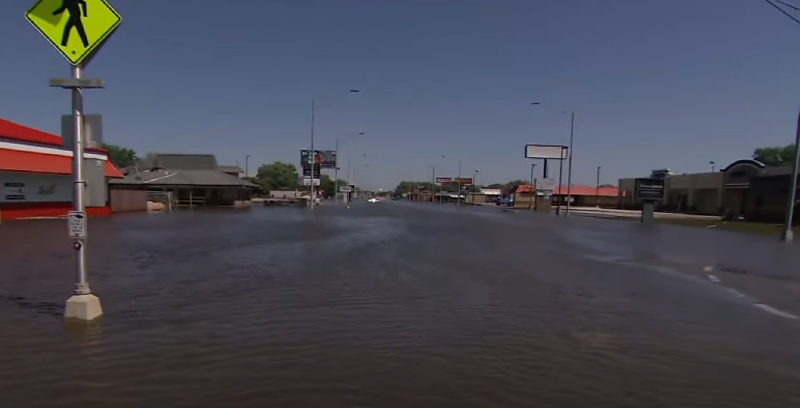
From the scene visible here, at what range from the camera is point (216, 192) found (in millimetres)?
66062

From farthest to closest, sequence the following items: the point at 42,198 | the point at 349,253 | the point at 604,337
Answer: the point at 42,198 < the point at 349,253 < the point at 604,337

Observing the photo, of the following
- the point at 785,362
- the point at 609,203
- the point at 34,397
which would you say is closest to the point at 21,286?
the point at 34,397

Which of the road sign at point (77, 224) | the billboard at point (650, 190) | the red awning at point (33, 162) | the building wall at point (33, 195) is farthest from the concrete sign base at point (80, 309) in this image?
the billboard at point (650, 190)

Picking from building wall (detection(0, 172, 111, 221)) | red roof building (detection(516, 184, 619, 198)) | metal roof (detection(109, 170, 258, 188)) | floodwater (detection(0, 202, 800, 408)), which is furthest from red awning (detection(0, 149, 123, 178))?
red roof building (detection(516, 184, 619, 198))

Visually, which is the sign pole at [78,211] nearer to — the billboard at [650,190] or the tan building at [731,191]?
the billboard at [650,190]

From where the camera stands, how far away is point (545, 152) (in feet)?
305

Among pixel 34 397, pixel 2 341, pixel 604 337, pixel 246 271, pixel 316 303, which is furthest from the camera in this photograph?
pixel 246 271

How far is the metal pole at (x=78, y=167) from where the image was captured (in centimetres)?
686

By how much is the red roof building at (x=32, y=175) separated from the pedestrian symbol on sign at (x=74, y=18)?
21.9 meters

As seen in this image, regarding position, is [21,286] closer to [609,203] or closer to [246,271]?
[246,271]

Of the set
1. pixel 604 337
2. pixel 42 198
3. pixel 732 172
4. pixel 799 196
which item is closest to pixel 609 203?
pixel 732 172

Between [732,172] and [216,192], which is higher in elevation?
[732,172]

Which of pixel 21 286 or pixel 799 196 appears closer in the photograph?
pixel 21 286

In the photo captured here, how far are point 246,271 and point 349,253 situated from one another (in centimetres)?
474
